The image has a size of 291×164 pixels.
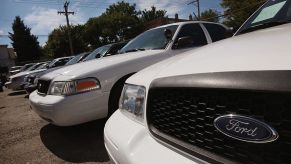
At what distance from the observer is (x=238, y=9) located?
3647 cm

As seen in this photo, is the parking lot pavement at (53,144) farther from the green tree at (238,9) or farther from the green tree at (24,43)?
the green tree at (24,43)

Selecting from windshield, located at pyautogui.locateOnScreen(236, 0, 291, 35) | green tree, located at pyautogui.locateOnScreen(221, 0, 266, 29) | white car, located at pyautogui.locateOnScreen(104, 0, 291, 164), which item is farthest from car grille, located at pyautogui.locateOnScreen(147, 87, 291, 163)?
green tree, located at pyautogui.locateOnScreen(221, 0, 266, 29)

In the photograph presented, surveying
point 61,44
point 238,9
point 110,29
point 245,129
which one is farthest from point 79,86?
point 110,29

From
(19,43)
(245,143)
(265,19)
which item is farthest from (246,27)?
(19,43)

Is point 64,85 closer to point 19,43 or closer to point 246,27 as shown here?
point 246,27

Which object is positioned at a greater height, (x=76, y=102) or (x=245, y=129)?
(x=245, y=129)

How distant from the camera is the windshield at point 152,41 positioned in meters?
4.21

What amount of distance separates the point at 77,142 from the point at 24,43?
49292 millimetres

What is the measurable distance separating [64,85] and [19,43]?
4954 cm

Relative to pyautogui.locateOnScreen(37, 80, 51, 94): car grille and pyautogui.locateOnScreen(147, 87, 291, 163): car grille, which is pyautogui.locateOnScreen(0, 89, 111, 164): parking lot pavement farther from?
pyautogui.locateOnScreen(147, 87, 291, 163): car grille

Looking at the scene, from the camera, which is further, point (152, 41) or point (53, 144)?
point (152, 41)

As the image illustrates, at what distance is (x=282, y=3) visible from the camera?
2625mm

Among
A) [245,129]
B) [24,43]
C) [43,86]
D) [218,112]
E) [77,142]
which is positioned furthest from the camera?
[24,43]

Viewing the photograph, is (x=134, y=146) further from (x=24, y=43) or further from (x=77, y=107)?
(x=24, y=43)
